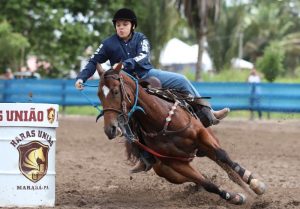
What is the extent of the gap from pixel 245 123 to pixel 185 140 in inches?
483

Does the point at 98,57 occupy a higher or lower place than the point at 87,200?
higher

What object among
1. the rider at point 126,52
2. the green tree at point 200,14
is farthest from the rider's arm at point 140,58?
the green tree at point 200,14

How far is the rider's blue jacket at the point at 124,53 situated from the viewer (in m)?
7.22

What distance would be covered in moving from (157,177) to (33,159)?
137 inches

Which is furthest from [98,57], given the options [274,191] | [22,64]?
[22,64]

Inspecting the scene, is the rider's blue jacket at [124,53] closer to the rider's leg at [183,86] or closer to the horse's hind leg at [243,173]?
the rider's leg at [183,86]

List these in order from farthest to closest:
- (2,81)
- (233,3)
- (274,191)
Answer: (233,3) → (2,81) → (274,191)

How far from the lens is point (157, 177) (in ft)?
32.4

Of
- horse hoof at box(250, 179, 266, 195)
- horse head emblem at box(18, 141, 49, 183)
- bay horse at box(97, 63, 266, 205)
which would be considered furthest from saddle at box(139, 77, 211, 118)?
horse head emblem at box(18, 141, 49, 183)

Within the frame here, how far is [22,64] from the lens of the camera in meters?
28.8

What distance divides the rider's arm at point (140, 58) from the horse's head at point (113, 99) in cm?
49

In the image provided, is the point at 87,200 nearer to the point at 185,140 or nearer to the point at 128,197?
the point at 128,197

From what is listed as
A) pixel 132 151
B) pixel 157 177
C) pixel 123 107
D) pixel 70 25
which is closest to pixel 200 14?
pixel 70 25

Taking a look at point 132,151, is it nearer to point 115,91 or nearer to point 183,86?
point 183,86
